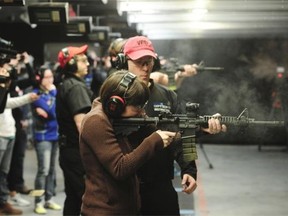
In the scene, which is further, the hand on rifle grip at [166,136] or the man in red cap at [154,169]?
the man in red cap at [154,169]

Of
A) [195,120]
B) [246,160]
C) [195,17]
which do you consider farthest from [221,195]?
[195,120]

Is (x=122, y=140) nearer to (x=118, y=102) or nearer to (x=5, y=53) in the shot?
(x=118, y=102)

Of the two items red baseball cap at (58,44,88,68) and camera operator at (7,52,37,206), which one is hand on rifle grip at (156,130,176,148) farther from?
camera operator at (7,52,37,206)

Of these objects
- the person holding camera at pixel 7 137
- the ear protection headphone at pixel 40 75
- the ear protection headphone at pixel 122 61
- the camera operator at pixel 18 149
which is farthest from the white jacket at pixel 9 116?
the ear protection headphone at pixel 122 61

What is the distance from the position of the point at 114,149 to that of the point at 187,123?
0.40 metres

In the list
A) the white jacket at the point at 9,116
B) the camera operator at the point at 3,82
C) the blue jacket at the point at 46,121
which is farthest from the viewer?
the blue jacket at the point at 46,121

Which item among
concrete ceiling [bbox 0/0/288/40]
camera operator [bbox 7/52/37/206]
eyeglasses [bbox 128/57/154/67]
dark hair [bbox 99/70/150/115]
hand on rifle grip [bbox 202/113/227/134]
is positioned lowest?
camera operator [bbox 7/52/37/206]

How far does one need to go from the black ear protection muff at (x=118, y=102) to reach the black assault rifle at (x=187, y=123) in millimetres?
52

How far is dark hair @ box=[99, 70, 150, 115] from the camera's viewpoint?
7.56 ft

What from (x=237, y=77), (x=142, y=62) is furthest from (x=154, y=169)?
(x=237, y=77)

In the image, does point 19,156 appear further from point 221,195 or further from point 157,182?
point 157,182

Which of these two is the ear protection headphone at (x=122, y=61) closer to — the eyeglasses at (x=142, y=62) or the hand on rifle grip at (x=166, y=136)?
the eyeglasses at (x=142, y=62)

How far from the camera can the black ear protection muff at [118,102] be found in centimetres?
229

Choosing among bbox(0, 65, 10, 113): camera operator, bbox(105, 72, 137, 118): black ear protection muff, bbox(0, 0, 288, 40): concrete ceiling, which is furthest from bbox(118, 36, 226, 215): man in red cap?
bbox(0, 65, 10, 113): camera operator
